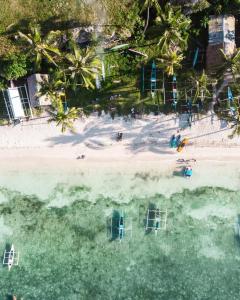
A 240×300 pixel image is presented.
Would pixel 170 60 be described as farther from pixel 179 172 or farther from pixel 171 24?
pixel 179 172

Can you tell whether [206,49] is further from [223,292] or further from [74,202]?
[223,292]

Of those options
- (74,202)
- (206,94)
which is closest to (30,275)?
(74,202)

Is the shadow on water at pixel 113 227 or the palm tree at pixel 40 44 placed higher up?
the palm tree at pixel 40 44

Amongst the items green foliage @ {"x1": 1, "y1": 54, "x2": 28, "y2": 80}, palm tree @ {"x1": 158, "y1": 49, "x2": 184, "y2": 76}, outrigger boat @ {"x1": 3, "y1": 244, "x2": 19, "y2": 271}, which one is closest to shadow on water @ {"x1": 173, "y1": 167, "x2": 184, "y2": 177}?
palm tree @ {"x1": 158, "y1": 49, "x2": 184, "y2": 76}

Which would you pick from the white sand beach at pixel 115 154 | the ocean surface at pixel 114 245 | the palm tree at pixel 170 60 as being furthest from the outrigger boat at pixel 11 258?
the palm tree at pixel 170 60

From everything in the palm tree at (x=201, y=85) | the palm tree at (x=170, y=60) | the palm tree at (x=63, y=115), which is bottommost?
the palm tree at (x=63, y=115)

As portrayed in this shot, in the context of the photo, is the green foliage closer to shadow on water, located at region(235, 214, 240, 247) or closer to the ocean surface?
the ocean surface

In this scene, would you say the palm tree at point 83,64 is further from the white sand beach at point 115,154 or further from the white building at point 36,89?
the white sand beach at point 115,154
